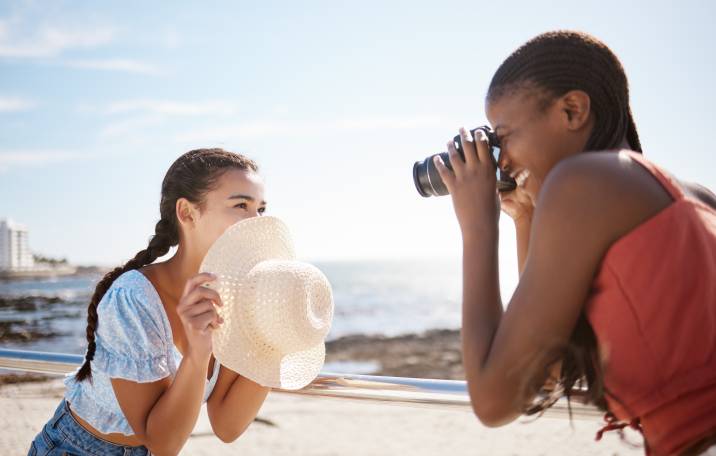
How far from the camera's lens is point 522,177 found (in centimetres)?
129

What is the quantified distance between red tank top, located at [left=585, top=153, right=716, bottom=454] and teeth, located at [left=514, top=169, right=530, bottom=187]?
0.30 meters

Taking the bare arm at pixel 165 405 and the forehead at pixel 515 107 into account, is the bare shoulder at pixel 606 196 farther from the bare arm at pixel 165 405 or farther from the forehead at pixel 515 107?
the bare arm at pixel 165 405

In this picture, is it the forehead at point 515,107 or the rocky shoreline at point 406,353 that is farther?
the rocky shoreline at point 406,353

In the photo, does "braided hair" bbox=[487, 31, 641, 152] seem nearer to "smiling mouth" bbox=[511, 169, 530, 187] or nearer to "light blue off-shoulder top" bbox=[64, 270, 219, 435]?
A: "smiling mouth" bbox=[511, 169, 530, 187]

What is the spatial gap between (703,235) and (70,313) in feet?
119

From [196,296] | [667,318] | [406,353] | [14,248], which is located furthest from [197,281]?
[14,248]

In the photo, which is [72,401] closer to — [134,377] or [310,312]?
[134,377]

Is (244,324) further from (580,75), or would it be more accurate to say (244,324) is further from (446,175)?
(580,75)

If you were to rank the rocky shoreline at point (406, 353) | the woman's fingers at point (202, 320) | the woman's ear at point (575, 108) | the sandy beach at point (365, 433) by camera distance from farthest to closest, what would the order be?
the rocky shoreline at point (406, 353) < the sandy beach at point (365, 433) < the woman's fingers at point (202, 320) < the woman's ear at point (575, 108)

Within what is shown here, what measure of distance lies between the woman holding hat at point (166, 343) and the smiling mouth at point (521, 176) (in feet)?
2.64

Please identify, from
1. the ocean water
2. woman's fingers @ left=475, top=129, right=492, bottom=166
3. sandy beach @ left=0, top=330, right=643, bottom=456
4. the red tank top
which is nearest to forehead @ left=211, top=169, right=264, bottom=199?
woman's fingers @ left=475, top=129, right=492, bottom=166

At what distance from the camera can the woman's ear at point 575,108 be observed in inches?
45.3

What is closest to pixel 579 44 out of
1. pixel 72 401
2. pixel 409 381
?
pixel 409 381

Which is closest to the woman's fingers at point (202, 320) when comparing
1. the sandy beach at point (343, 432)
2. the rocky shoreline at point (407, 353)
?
the sandy beach at point (343, 432)
